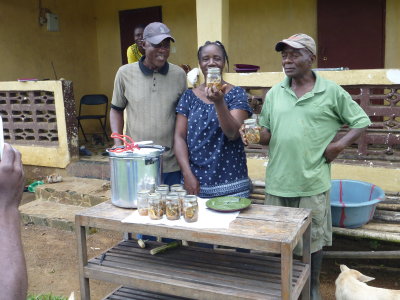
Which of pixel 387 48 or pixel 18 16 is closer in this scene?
pixel 387 48

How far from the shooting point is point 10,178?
1126 millimetres

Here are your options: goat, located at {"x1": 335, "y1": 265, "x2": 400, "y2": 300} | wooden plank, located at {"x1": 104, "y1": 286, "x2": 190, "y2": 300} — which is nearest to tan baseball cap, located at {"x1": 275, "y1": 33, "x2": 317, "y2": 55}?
goat, located at {"x1": 335, "y1": 265, "x2": 400, "y2": 300}

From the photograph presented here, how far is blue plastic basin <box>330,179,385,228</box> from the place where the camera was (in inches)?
134

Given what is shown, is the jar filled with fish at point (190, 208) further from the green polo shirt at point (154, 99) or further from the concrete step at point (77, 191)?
the concrete step at point (77, 191)

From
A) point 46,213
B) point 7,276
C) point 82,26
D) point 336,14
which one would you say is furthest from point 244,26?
point 7,276

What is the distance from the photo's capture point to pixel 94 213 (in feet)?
8.81

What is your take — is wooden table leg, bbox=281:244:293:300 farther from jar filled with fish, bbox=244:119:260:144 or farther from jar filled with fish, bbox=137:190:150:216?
jar filled with fish, bbox=137:190:150:216

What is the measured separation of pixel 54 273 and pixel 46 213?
1.46m

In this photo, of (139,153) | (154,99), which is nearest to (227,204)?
(139,153)

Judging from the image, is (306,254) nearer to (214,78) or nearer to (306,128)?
(306,128)

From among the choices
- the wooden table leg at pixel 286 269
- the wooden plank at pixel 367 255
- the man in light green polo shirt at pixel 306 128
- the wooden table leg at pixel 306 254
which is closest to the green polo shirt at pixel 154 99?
the man in light green polo shirt at pixel 306 128

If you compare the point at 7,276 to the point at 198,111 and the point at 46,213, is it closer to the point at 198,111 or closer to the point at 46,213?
the point at 198,111

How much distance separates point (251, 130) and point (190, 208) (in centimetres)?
60

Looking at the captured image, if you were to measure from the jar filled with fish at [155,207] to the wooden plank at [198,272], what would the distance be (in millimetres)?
404
